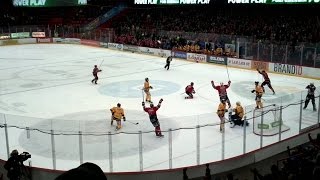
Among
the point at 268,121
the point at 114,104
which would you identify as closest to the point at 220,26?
the point at 114,104

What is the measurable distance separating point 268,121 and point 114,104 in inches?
295

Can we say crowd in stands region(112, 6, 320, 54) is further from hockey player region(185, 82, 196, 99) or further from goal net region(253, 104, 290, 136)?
goal net region(253, 104, 290, 136)

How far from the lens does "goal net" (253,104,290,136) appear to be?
423 inches

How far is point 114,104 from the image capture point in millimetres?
16844

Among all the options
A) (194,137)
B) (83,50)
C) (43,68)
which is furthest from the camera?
(83,50)

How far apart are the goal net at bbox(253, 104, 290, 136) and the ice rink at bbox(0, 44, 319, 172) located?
222 mm

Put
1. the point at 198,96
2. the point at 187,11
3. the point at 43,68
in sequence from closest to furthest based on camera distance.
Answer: the point at 198,96 → the point at 43,68 → the point at 187,11

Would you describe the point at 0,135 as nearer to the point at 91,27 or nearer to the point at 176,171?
the point at 176,171

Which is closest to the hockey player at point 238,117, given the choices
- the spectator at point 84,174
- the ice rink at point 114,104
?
the ice rink at point 114,104

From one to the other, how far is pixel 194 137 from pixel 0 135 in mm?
4871

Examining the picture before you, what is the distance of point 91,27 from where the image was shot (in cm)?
4634

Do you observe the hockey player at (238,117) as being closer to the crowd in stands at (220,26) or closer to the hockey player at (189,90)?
the hockey player at (189,90)

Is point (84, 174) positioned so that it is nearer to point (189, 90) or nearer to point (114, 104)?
point (114, 104)

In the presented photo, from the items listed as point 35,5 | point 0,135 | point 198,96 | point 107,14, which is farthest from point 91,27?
point 0,135
